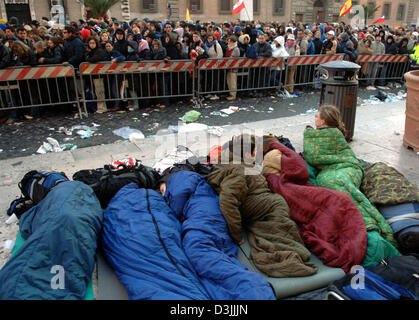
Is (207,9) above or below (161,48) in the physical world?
above

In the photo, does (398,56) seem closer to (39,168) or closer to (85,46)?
(85,46)

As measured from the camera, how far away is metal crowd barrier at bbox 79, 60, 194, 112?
7.74 metres

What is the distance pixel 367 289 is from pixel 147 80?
24.5ft

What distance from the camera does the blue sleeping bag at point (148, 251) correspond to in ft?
7.73

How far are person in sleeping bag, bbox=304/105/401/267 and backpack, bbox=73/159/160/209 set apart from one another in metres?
1.92

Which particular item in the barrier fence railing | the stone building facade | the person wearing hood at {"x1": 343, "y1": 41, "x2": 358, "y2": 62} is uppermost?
the stone building facade

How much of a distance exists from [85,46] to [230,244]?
7.10m

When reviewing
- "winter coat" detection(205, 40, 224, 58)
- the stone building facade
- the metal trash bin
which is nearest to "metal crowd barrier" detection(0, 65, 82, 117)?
"winter coat" detection(205, 40, 224, 58)

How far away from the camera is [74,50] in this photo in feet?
26.0

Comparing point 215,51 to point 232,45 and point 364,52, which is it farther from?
point 364,52

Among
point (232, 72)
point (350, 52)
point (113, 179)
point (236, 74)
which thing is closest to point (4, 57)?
point (113, 179)

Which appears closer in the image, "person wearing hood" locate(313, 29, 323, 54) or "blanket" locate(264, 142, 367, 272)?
"blanket" locate(264, 142, 367, 272)

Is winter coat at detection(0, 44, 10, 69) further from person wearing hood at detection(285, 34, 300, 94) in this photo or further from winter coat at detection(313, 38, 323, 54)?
winter coat at detection(313, 38, 323, 54)
